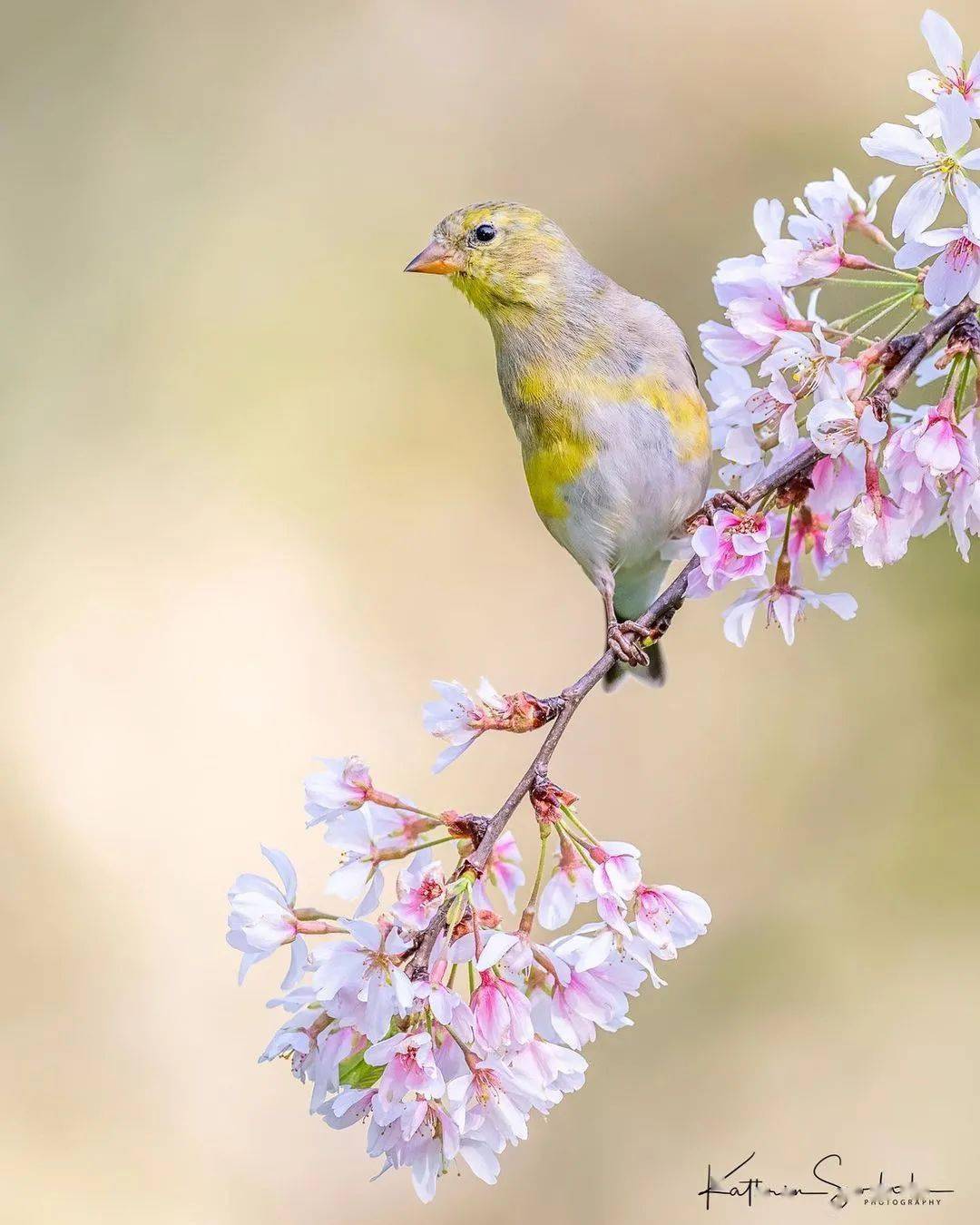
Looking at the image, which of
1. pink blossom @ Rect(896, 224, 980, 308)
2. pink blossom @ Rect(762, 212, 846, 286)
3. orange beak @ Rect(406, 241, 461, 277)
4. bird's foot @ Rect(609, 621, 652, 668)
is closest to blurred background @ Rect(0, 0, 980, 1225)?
orange beak @ Rect(406, 241, 461, 277)

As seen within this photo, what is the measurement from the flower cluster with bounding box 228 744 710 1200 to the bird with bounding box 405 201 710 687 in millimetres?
1021

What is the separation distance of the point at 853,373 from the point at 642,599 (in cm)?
153

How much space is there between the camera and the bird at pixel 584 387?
263 centimetres

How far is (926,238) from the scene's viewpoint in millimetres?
1490

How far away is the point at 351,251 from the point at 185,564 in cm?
165

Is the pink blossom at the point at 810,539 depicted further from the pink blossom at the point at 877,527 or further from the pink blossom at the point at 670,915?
the pink blossom at the point at 670,915

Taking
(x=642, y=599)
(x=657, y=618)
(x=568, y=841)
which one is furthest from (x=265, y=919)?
(x=642, y=599)

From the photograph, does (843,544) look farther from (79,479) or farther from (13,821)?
(79,479)

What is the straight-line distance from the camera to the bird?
2631 mm

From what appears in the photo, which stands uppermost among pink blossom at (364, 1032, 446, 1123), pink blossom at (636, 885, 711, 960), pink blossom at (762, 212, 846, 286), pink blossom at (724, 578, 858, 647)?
pink blossom at (762, 212, 846, 286)

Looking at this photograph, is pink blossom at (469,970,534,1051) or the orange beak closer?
pink blossom at (469,970,534,1051)

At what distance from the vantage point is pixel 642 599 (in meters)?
3.13

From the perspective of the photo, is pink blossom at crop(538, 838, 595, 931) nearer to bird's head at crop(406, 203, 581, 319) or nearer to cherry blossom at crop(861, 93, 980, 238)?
cherry blossom at crop(861, 93, 980, 238)
